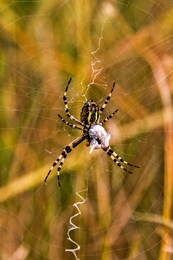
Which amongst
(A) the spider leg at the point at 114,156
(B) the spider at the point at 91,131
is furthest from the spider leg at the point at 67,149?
(A) the spider leg at the point at 114,156

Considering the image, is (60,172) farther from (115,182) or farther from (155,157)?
(155,157)

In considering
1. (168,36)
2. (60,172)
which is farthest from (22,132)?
(168,36)

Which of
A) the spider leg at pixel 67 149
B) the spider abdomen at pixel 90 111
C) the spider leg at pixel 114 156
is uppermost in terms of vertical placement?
the spider abdomen at pixel 90 111

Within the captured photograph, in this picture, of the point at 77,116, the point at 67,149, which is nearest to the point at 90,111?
the point at 77,116

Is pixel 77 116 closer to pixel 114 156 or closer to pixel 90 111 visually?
pixel 90 111

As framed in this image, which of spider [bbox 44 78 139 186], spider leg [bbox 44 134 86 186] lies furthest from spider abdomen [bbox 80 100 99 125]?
spider leg [bbox 44 134 86 186]

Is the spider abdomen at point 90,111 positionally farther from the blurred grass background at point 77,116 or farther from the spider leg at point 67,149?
the spider leg at point 67,149

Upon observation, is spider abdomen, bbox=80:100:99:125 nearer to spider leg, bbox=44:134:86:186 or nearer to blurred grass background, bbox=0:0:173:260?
blurred grass background, bbox=0:0:173:260
